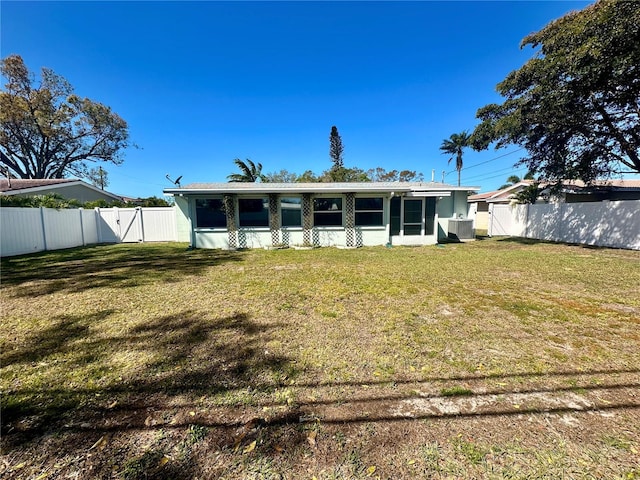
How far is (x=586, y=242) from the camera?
36.8 feet

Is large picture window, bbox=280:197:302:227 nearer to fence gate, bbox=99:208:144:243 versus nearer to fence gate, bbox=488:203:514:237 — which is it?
fence gate, bbox=99:208:144:243

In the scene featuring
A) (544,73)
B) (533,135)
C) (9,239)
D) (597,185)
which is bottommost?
(9,239)

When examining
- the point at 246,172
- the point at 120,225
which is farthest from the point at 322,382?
the point at 246,172

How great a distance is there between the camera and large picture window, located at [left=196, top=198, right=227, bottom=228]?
35.2 ft

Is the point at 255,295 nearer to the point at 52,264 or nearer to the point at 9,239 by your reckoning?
the point at 52,264

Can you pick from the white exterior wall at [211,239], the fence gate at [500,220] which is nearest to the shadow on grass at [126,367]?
the white exterior wall at [211,239]

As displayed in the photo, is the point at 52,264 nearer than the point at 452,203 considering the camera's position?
Yes

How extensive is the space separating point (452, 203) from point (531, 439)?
1294cm

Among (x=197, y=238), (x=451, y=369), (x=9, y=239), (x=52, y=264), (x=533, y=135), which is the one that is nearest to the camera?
(x=451, y=369)

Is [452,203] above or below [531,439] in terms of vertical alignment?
above

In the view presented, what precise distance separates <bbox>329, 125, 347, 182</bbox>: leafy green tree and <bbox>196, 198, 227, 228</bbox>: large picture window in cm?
2046

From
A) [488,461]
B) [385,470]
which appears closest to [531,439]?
[488,461]

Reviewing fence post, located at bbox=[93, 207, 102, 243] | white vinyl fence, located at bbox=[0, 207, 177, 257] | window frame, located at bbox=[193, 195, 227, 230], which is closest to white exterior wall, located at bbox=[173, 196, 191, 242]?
white vinyl fence, located at bbox=[0, 207, 177, 257]

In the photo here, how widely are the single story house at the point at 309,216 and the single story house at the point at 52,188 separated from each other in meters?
10.4
